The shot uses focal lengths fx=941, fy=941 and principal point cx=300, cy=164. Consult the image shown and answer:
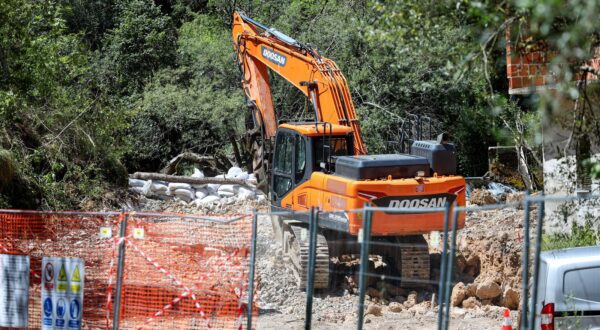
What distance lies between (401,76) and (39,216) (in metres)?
16.1

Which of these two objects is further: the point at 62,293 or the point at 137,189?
the point at 137,189

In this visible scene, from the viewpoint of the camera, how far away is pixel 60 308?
36.3 feet

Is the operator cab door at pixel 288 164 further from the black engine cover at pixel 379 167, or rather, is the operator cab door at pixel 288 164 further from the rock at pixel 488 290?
the rock at pixel 488 290

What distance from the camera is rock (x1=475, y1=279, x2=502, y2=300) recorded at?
49.7 feet

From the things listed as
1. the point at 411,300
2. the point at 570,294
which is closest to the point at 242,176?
the point at 411,300

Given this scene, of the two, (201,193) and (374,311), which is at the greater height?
(201,193)

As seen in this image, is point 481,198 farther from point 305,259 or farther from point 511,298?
point 511,298

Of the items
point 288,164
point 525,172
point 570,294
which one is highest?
point 525,172

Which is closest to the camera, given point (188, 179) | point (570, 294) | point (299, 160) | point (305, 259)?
point (570, 294)

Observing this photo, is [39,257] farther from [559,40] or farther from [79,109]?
[79,109]

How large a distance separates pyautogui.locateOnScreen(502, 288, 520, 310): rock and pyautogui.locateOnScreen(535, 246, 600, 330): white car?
5479mm

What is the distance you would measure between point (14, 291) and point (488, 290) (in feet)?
24.5

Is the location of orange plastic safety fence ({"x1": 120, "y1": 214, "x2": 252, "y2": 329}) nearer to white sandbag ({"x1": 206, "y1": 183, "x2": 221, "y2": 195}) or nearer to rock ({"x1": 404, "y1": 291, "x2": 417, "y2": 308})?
rock ({"x1": 404, "y1": 291, "x2": 417, "y2": 308})

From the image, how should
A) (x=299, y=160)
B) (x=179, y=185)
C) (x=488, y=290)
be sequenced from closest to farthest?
(x=488, y=290) → (x=299, y=160) → (x=179, y=185)
